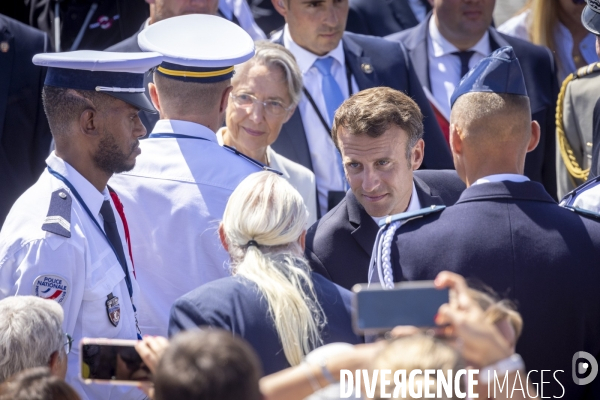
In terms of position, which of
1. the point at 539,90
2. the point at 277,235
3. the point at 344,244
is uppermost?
the point at 539,90

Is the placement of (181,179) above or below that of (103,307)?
above

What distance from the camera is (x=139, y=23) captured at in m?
6.25

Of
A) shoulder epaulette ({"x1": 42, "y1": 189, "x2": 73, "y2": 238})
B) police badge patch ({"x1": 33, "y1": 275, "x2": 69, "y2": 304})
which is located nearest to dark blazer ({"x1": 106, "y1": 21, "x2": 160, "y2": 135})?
shoulder epaulette ({"x1": 42, "y1": 189, "x2": 73, "y2": 238})

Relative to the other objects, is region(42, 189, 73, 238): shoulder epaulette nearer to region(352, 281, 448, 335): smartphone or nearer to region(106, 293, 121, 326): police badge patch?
region(106, 293, 121, 326): police badge patch

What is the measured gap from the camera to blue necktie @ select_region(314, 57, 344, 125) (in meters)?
5.07

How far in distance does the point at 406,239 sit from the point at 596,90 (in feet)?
7.85

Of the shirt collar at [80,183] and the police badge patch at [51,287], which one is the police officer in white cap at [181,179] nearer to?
the shirt collar at [80,183]

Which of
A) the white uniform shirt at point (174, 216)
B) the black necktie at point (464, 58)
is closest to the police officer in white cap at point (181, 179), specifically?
the white uniform shirt at point (174, 216)

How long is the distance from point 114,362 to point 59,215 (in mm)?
952

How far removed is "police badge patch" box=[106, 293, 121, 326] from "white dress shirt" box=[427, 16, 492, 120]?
293 centimetres

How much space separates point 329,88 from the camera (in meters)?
5.13

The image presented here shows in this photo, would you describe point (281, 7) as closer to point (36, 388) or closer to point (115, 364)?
point (115, 364)

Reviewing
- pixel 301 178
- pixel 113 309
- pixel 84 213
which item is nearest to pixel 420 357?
pixel 113 309

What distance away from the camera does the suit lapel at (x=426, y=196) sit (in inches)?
155
